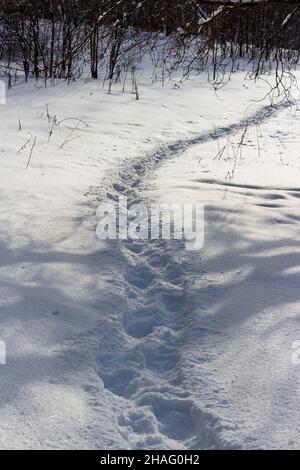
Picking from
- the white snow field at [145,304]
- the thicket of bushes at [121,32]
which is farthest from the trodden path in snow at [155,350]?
the thicket of bushes at [121,32]

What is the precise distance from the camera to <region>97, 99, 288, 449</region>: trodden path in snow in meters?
2.29

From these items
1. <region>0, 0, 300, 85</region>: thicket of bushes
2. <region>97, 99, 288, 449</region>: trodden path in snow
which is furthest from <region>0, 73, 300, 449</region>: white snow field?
<region>0, 0, 300, 85</region>: thicket of bushes

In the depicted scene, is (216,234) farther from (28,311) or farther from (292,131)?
(292,131)

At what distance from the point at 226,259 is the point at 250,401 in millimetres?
1506

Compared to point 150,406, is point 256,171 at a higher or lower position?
higher

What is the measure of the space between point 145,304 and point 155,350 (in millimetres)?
487

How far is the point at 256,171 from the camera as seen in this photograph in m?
5.81

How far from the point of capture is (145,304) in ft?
10.8

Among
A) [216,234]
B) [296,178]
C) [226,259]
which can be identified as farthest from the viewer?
[296,178]

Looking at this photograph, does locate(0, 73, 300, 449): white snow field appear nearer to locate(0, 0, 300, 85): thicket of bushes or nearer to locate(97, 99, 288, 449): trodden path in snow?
locate(97, 99, 288, 449): trodden path in snow

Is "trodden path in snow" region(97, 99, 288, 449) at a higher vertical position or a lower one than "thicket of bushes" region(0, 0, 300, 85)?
lower

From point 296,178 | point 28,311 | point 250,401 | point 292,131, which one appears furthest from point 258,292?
point 292,131

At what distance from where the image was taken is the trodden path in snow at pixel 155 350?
2295 mm

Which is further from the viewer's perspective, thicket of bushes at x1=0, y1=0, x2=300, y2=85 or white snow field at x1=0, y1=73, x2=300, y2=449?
thicket of bushes at x1=0, y1=0, x2=300, y2=85
